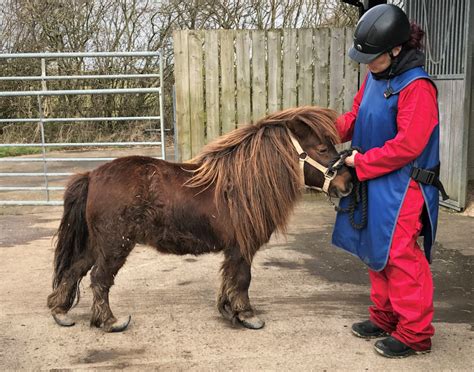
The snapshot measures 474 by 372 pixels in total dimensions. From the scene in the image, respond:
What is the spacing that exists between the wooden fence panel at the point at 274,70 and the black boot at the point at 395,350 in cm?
429

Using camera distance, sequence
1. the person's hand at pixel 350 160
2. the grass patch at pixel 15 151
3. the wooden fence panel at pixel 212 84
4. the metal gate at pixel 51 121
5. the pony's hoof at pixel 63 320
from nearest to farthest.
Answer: the person's hand at pixel 350 160, the pony's hoof at pixel 63 320, the metal gate at pixel 51 121, the wooden fence panel at pixel 212 84, the grass patch at pixel 15 151

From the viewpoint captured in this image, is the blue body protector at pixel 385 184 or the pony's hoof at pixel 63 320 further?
the pony's hoof at pixel 63 320

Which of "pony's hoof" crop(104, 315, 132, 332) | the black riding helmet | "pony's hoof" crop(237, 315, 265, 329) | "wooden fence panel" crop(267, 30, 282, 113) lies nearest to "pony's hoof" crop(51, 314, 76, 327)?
"pony's hoof" crop(104, 315, 132, 332)

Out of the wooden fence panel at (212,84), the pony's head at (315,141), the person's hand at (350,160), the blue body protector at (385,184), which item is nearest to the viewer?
the blue body protector at (385,184)

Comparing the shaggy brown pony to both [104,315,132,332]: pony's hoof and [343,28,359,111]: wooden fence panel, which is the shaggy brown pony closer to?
[104,315,132,332]: pony's hoof

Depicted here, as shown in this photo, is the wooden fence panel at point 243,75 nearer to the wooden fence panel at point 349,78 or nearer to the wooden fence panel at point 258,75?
the wooden fence panel at point 258,75

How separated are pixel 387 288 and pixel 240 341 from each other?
98 cm

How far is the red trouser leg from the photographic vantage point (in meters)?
2.71

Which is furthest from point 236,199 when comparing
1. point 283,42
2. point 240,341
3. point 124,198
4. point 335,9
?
point 335,9

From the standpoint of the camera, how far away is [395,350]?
9.18 feet

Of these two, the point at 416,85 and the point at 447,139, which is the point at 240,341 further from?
the point at 447,139

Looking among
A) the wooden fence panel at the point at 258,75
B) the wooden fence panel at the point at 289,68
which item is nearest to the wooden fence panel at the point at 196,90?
the wooden fence panel at the point at 258,75

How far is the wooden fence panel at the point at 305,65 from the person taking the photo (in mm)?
6527

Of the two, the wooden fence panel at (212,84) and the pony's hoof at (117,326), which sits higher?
the wooden fence panel at (212,84)
